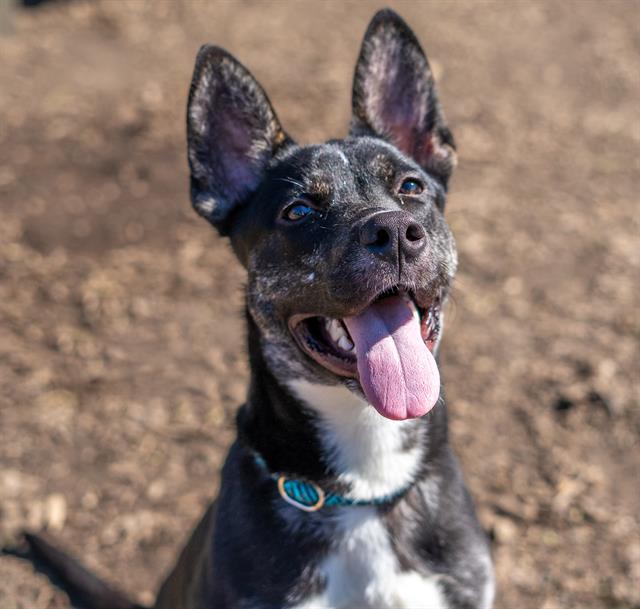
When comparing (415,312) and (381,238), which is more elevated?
(381,238)

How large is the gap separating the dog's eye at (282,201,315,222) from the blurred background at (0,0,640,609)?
229 centimetres

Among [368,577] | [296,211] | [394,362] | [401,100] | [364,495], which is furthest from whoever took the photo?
[401,100]

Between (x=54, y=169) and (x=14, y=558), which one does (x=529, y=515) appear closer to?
(x=14, y=558)

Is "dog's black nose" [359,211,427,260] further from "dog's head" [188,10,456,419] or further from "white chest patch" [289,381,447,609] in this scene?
"white chest patch" [289,381,447,609]

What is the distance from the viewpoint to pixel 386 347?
3.22 meters

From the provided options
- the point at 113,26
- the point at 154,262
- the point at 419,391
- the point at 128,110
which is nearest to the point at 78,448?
the point at 154,262

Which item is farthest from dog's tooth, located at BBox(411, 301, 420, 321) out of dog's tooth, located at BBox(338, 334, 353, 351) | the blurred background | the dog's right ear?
the blurred background

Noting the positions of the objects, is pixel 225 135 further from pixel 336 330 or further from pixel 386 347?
pixel 386 347

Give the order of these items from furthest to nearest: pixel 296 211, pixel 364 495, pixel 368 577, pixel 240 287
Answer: pixel 240 287 < pixel 296 211 < pixel 364 495 < pixel 368 577

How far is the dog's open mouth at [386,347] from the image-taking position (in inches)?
124

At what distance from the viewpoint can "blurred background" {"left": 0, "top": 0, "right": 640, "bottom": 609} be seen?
505 centimetres

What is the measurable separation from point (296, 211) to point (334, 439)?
2.96ft

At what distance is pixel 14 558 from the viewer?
4.77m

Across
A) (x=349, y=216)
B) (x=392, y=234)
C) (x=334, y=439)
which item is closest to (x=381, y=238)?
(x=392, y=234)
